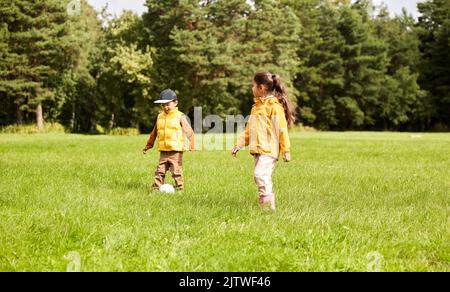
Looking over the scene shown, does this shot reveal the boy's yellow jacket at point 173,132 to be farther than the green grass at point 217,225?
Yes

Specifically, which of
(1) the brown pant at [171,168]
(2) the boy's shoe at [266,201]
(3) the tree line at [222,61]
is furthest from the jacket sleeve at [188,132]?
(3) the tree line at [222,61]

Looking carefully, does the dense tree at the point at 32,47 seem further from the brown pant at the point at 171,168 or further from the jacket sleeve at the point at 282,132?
the jacket sleeve at the point at 282,132

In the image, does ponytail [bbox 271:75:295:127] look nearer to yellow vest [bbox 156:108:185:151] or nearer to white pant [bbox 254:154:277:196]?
white pant [bbox 254:154:277:196]

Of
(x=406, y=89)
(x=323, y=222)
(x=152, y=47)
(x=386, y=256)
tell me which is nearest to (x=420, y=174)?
(x=323, y=222)

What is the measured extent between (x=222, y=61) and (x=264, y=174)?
40.6 meters

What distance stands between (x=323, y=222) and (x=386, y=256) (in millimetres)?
1316

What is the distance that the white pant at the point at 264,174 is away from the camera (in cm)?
742

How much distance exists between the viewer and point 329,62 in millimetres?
60719

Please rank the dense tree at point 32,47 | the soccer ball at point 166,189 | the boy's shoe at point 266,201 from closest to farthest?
the boy's shoe at point 266,201 < the soccer ball at point 166,189 < the dense tree at point 32,47

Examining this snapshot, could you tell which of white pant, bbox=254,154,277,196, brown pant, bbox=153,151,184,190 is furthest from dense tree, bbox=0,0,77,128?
white pant, bbox=254,154,277,196

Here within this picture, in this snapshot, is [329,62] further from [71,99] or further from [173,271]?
[173,271]

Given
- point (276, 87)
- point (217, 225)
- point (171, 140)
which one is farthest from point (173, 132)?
point (217, 225)

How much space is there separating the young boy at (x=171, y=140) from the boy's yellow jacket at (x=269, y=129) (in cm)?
221

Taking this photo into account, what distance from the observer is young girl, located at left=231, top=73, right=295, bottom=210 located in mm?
7492
